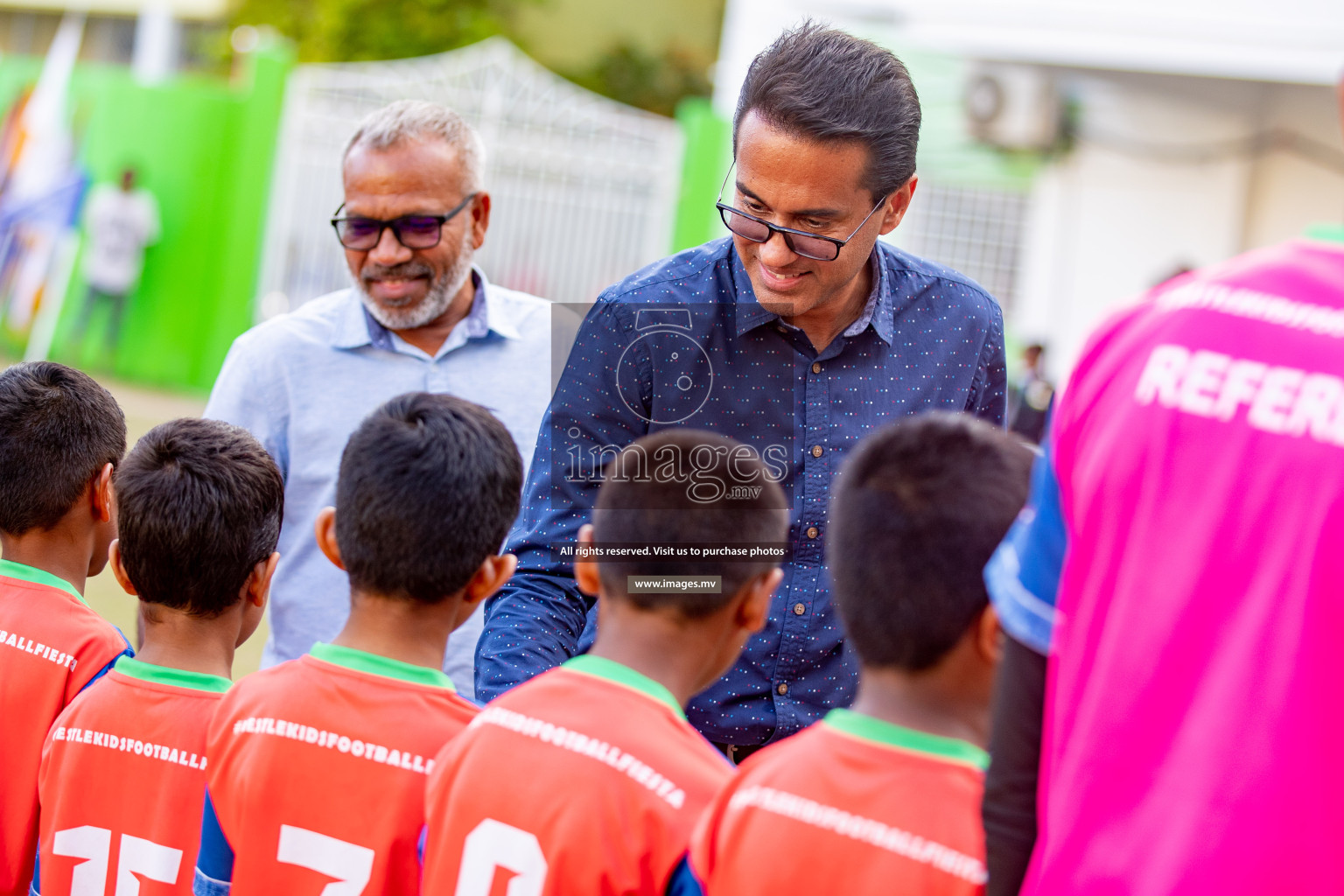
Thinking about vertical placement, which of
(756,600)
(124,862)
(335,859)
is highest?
(756,600)

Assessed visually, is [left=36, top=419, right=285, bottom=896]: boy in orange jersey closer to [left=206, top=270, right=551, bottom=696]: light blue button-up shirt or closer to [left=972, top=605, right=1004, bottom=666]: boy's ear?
[left=206, top=270, right=551, bottom=696]: light blue button-up shirt

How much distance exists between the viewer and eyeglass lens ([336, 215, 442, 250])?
119 inches

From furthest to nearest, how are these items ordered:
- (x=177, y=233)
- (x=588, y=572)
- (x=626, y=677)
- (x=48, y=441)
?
(x=177, y=233)
(x=48, y=441)
(x=588, y=572)
(x=626, y=677)

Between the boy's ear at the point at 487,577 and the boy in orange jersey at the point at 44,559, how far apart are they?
2.35 feet

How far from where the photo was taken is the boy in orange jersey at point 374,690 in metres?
1.75

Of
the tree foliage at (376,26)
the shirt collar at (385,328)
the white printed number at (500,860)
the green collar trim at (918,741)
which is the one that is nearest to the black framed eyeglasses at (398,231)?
the shirt collar at (385,328)

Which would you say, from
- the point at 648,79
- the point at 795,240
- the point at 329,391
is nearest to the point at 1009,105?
the point at 648,79

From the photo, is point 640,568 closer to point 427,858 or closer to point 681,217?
point 427,858

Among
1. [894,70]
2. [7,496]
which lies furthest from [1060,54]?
[7,496]

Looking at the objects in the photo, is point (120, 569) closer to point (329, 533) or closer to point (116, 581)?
point (329, 533)

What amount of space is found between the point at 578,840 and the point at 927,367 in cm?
110

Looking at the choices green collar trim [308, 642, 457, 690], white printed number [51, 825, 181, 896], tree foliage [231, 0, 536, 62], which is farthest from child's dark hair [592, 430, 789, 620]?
tree foliage [231, 0, 536, 62]

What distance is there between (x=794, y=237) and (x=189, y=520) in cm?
107

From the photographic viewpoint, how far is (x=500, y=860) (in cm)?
155
